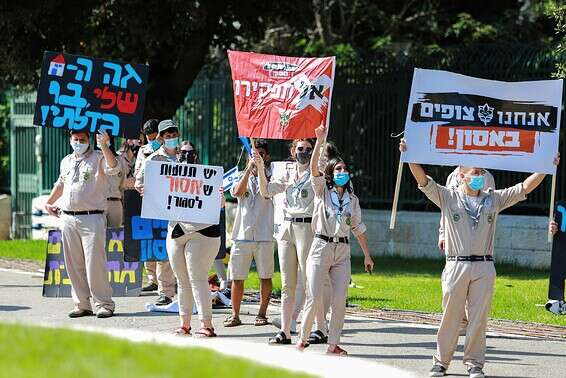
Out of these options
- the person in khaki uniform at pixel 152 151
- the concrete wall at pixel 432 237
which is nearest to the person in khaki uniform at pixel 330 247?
the person in khaki uniform at pixel 152 151

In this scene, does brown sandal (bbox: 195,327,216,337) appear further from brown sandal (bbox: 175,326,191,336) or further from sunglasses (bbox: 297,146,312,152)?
sunglasses (bbox: 297,146,312,152)

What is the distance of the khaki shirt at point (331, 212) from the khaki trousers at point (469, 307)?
45.8 inches

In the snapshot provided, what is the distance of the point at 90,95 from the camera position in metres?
14.0

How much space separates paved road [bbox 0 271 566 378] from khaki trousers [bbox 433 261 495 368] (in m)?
0.27

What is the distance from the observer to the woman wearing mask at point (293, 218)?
12.2m

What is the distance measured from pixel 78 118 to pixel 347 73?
31.0 feet

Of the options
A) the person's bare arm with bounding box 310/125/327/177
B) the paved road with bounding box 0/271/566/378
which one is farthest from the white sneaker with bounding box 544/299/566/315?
the person's bare arm with bounding box 310/125/327/177

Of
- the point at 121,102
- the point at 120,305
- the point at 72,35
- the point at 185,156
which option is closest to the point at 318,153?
the point at 185,156

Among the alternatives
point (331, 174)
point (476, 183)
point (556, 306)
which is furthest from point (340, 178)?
point (556, 306)

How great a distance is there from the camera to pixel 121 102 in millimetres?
14023

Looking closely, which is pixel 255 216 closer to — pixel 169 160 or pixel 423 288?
pixel 169 160

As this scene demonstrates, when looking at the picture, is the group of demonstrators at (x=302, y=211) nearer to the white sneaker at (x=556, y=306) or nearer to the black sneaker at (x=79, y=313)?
the black sneaker at (x=79, y=313)

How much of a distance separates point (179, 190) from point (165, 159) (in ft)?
3.07

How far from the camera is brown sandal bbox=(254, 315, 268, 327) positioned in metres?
13.5
